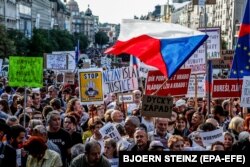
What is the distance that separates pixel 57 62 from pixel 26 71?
10.9 m

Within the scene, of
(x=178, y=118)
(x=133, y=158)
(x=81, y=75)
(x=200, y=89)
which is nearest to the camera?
(x=133, y=158)

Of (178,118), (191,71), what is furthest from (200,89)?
(178,118)

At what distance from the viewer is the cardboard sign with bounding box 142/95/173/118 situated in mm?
8688

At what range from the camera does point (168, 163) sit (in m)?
4.30

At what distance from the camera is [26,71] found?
38.0 ft

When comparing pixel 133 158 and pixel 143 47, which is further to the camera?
pixel 143 47

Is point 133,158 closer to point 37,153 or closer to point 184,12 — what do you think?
point 37,153

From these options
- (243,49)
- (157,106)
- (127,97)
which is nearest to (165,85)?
(243,49)

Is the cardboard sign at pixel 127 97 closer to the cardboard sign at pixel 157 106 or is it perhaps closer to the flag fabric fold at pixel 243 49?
the flag fabric fold at pixel 243 49

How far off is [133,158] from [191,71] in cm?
762

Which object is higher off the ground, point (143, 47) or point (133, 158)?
point (143, 47)

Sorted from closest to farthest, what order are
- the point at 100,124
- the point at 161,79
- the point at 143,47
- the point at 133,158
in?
the point at 133,158 → the point at 100,124 → the point at 143,47 → the point at 161,79

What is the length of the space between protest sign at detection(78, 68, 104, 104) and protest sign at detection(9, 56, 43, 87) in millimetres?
713

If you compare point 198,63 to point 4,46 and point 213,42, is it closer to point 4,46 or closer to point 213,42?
point 213,42
